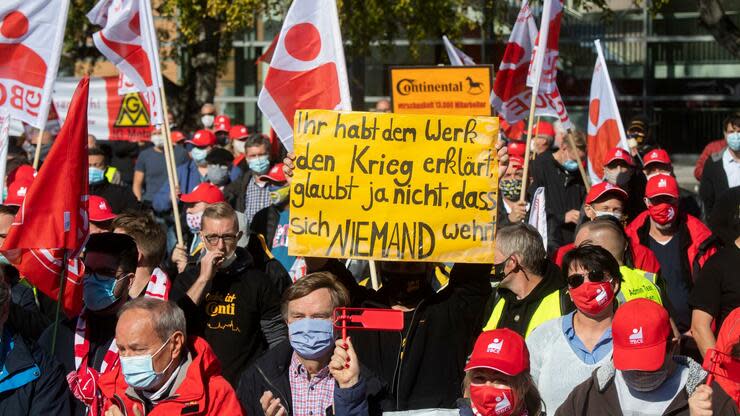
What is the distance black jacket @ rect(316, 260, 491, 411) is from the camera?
225 inches

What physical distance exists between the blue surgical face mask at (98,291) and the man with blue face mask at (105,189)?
15.3ft

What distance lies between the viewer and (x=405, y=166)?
5793mm

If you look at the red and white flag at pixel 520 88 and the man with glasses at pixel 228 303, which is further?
the red and white flag at pixel 520 88

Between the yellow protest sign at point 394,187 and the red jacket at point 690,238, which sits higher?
the yellow protest sign at point 394,187

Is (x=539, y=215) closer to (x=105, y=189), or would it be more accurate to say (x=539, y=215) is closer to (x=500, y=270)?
(x=500, y=270)

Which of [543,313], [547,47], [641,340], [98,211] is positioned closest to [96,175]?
[98,211]

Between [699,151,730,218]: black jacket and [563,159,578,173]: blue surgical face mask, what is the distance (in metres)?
1.12

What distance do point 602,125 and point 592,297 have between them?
541 centimetres

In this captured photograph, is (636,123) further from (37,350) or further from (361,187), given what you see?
(37,350)

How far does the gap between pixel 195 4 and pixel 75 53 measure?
5031 mm

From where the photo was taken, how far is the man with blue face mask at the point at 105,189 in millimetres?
10500

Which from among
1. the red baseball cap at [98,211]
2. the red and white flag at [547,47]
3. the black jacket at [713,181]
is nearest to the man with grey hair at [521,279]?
the red baseball cap at [98,211]

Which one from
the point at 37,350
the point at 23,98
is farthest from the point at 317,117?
the point at 23,98

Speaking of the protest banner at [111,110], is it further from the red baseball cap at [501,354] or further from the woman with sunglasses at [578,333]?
the red baseball cap at [501,354]
